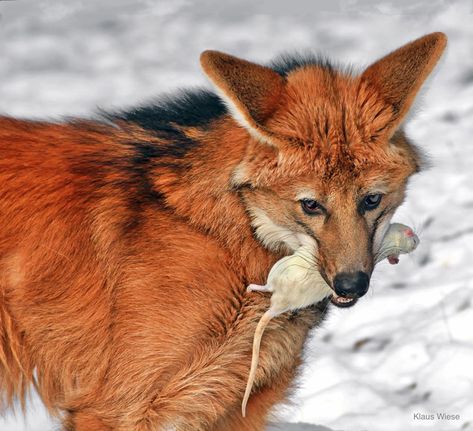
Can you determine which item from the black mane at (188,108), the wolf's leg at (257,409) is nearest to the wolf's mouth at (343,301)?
the wolf's leg at (257,409)

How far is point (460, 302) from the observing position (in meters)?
5.19

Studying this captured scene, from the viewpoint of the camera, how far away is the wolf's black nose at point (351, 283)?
10.8ft

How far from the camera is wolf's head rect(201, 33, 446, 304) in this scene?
3297 millimetres

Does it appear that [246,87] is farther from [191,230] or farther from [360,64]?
[360,64]

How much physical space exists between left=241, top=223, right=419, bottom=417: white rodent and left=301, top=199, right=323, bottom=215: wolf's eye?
0.55 ft

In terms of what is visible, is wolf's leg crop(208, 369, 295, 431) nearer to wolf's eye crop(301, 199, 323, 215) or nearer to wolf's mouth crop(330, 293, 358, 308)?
wolf's mouth crop(330, 293, 358, 308)

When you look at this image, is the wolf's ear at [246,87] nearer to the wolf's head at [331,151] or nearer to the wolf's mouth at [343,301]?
the wolf's head at [331,151]

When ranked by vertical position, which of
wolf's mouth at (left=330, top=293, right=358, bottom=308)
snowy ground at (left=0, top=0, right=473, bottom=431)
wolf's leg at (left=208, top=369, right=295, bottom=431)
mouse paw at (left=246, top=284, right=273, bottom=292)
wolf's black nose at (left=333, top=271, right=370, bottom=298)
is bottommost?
snowy ground at (left=0, top=0, right=473, bottom=431)

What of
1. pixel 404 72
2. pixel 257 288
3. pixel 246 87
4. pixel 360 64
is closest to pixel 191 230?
pixel 257 288

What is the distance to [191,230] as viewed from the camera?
143 inches

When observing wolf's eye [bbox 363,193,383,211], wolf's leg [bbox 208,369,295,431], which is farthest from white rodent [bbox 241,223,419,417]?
wolf's eye [bbox 363,193,383,211]

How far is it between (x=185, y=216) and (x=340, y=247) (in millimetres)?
645

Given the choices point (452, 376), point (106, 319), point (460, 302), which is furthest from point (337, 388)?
point (106, 319)

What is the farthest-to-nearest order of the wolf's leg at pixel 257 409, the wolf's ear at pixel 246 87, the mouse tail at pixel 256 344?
1. the wolf's leg at pixel 257 409
2. the mouse tail at pixel 256 344
3. the wolf's ear at pixel 246 87
